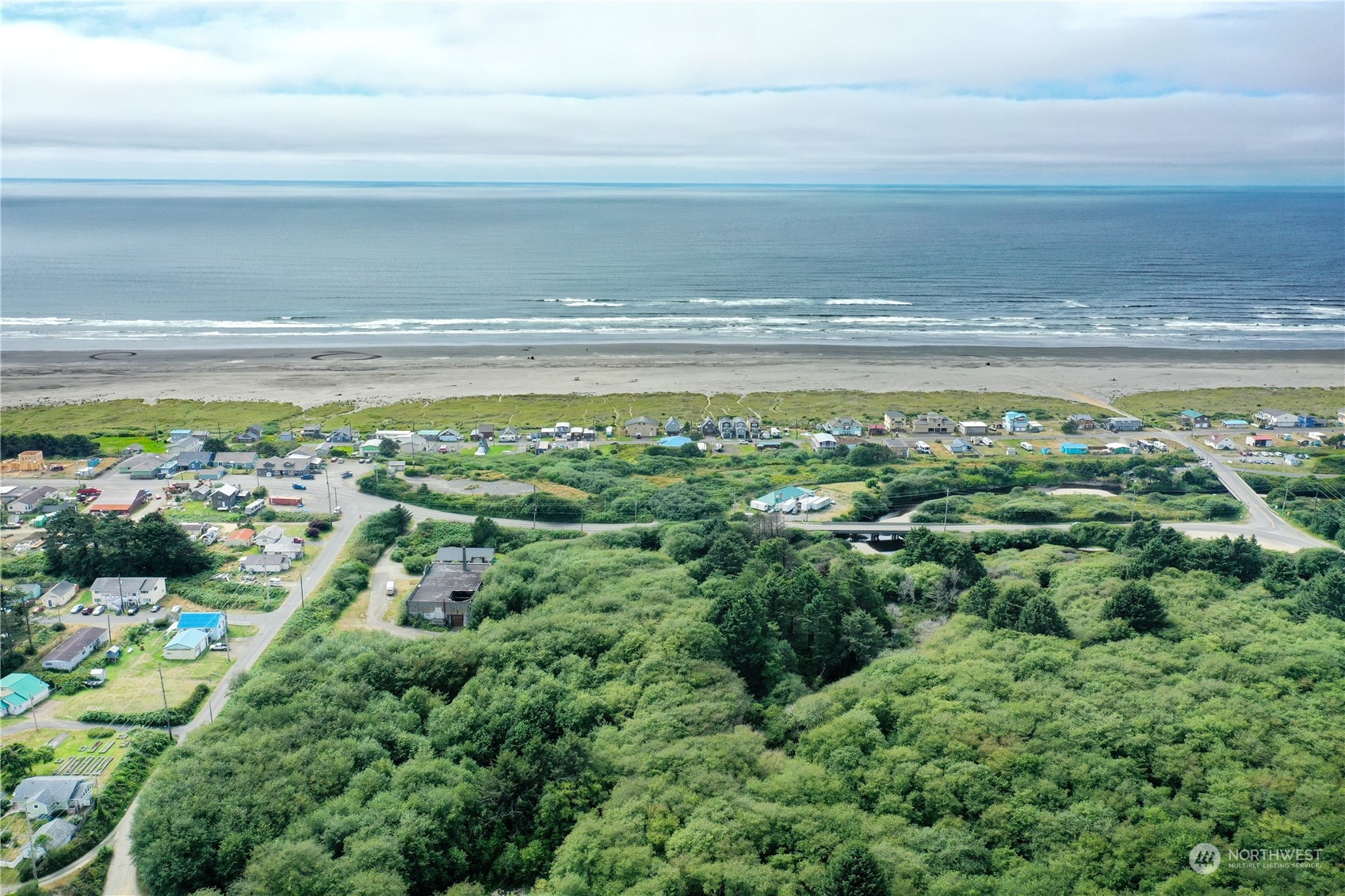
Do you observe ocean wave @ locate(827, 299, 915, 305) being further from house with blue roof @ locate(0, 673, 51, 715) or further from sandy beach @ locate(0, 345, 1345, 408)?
house with blue roof @ locate(0, 673, 51, 715)

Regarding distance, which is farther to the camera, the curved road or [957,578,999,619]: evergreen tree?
[957,578,999,619]: evergreen tree

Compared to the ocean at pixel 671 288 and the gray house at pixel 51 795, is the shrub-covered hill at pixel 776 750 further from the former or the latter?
the ocean at pixel 671 288

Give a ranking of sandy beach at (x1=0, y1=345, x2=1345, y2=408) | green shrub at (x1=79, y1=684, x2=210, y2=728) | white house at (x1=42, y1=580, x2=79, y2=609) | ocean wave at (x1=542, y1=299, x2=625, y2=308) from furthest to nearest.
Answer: ocean wave at (x1=542, y1=299, x2=625, y2=308), sandy beach at (x1=0, y1=345, x2=1345, y2=408), white house at (x1=42, y1=580, x2=79, y2=609), green shrub at (x1=79, y1=684, x2=210, y2=728)

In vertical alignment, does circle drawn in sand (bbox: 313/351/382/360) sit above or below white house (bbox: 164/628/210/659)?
above

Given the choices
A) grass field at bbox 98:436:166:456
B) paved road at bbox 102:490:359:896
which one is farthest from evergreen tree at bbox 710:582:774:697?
grass field at bbox 98:436:166:456

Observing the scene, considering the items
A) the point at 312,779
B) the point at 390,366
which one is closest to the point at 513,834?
the point at 312,779

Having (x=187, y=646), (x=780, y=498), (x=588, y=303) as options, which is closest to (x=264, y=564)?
(x=187, y=646)

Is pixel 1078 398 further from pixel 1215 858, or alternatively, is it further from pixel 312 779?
pixel 312 779

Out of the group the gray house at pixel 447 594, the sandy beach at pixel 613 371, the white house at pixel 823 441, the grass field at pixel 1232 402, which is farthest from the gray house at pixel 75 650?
the grass field at pixel 1232 402
